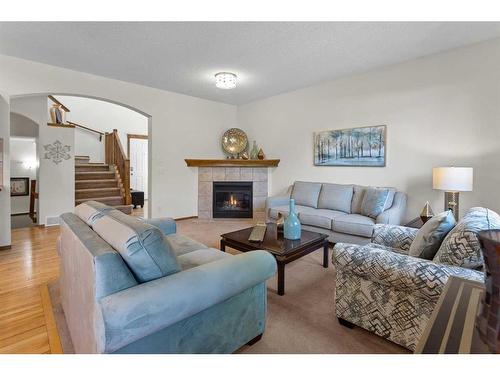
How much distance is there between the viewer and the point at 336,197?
4.12 m

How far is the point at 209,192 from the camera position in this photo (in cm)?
564

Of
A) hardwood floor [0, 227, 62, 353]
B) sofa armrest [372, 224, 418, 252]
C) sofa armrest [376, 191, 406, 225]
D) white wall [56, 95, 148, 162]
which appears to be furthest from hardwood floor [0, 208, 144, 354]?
white wall [56, 95, 148, 162]

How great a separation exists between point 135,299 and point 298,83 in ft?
14.4

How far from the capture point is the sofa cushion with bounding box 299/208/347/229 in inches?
144

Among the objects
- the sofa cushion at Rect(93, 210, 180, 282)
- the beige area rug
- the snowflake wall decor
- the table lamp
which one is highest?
the snowflake wall decor

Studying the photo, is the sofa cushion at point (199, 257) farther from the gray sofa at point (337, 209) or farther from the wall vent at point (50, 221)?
the wall vent at point (50, 221)

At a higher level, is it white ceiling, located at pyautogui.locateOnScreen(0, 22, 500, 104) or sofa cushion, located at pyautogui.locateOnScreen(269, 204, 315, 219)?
white ceiling, located at pyautogui.locateOnScreen(0, 22, 500, 104)

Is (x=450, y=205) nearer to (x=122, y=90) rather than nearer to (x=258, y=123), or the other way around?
(x=258, y=123)

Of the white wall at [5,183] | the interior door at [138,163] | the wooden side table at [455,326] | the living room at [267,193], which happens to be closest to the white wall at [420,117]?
the living room at [267,193]

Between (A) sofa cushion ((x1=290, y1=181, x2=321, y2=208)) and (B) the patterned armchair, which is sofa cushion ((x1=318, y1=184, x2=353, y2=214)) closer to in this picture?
(A) sofa cushion ((x1=290, y1=181, x2=321, y2=208))

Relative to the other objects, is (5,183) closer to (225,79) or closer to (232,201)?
(225,79)

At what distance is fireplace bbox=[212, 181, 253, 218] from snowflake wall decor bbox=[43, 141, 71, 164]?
9.68ft

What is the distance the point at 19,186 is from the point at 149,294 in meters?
7.74
